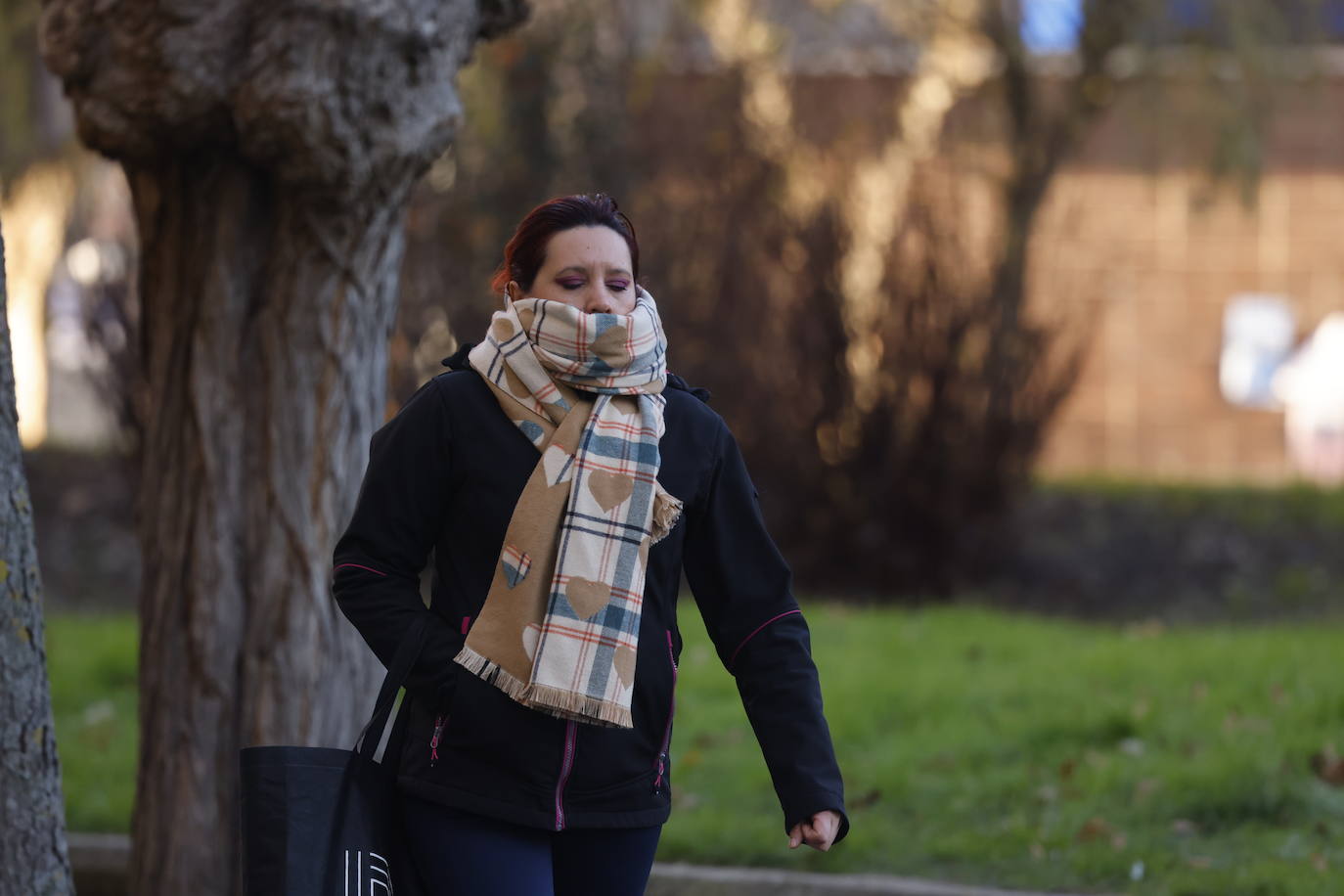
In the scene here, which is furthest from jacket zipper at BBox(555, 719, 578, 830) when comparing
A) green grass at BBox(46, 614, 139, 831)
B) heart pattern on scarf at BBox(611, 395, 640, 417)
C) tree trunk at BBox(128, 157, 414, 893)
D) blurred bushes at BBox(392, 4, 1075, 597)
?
blurred bushes at BBox(392, 4, 1075, 597)

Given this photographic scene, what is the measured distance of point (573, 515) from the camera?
8.80 ft

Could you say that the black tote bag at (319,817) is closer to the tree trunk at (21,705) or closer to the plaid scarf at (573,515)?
the plaid scarf at (573,515)

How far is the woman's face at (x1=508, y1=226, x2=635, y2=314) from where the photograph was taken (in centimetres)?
282

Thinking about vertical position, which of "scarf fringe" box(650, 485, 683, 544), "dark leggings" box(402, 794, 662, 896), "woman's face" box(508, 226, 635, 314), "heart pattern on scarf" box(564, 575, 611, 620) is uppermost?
"woman's face" box(508, 226, 635, 314)

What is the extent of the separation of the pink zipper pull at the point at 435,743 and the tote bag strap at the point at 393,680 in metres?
0.09

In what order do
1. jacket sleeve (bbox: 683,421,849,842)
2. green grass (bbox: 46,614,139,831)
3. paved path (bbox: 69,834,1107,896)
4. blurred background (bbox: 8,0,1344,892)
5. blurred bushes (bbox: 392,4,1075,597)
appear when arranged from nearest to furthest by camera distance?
jacket sleeve (bbox: 683,421,849,842) → paved path (bbox: 69,834,1107,896) → green grass (bbox: 46,614,139,831) → blurred bushes (bbox: 392,4,1075,597) → blurred background (bbox: 8,0,1344,892)


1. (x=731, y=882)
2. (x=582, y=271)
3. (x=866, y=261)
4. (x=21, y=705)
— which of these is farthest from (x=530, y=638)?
(x=866, y=261)

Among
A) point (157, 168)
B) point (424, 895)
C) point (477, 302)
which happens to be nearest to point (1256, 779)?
point (424, 895)

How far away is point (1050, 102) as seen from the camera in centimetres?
1356

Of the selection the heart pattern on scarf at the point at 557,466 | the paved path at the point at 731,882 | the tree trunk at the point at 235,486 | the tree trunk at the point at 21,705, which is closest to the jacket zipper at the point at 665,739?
the heart pattern on scarf at the point at 557,466

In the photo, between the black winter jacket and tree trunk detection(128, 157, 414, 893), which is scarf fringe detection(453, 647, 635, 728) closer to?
the black winter jacket

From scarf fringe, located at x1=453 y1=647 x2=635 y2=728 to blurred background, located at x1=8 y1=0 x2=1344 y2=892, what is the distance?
14.4 feet

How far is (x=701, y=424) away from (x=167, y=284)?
6.55 feet

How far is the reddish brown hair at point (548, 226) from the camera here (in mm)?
2836
